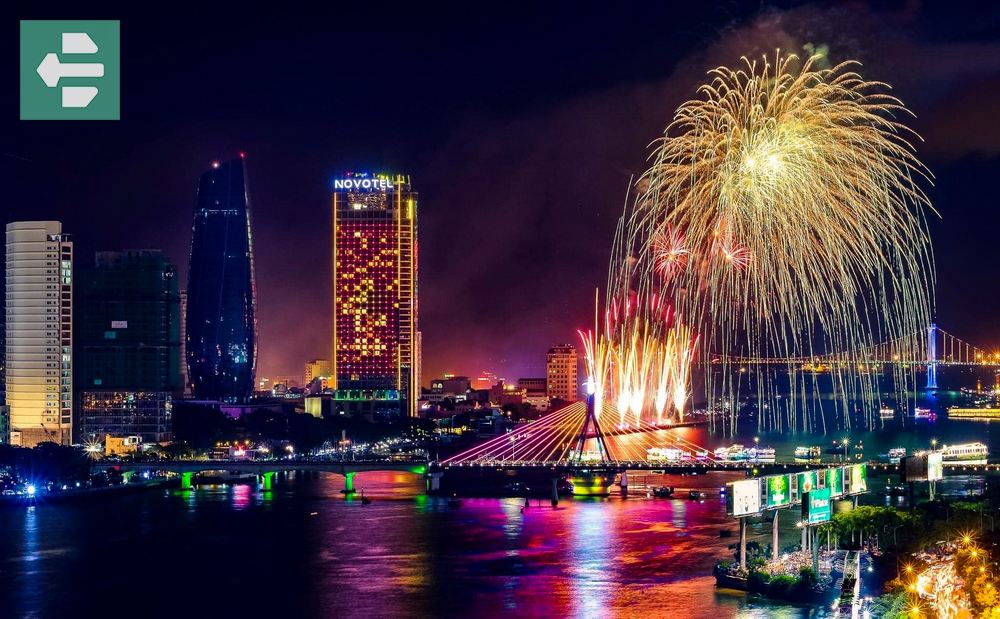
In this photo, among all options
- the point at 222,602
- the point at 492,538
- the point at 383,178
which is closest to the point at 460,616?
the point at 222,602

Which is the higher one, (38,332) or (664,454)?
(38,332)

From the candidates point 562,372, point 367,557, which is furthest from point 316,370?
point 367,557

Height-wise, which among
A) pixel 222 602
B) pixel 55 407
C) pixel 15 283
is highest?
pixel 15 283

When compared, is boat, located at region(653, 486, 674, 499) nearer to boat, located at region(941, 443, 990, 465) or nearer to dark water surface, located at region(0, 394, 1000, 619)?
dark water surface, located at region(0, 394, 1000, 619)

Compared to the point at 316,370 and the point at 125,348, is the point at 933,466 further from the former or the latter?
the point at 316,370

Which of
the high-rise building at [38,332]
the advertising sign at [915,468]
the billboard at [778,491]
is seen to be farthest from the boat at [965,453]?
the high-rise building at [38,332]

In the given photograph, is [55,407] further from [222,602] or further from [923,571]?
[923,571]

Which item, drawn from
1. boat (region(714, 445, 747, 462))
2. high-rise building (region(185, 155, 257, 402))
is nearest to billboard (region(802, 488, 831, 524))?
boat (region(714, 445, 747, 462))

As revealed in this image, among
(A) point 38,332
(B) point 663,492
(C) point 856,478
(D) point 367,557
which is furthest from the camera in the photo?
(A) point 38,332
